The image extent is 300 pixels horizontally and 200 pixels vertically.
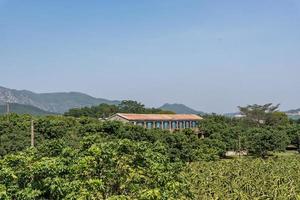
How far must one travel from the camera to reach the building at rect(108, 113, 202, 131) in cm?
4825

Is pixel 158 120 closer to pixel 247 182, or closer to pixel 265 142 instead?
pixel 265 142

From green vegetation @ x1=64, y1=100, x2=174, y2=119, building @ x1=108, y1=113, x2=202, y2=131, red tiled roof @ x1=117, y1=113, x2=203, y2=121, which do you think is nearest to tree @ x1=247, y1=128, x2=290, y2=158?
building @ x1=108, y1=113, x2=202, y2=131

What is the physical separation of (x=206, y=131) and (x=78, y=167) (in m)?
35.9

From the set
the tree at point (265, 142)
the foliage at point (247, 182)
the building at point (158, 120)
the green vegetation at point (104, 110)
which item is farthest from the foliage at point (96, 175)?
the green vegetation at point (104, 110)

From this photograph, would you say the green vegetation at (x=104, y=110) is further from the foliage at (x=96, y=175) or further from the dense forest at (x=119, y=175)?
the foliage at (x=96, y=175)

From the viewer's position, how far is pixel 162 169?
10.8m

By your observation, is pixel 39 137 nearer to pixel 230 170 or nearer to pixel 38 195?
pixel 230 170

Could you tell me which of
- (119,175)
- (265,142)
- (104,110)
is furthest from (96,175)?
(104,110)

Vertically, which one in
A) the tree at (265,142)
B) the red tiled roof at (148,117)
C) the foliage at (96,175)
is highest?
the red tiled roof at (148,117)

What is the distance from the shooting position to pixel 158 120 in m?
50.8

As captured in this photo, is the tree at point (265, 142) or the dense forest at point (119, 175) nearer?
the dense forest at point (119, 175)

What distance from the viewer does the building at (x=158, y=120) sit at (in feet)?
158

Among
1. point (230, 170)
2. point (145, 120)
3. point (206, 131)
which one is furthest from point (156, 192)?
point (145, 120)

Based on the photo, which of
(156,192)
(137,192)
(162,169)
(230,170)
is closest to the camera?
(156,192)
